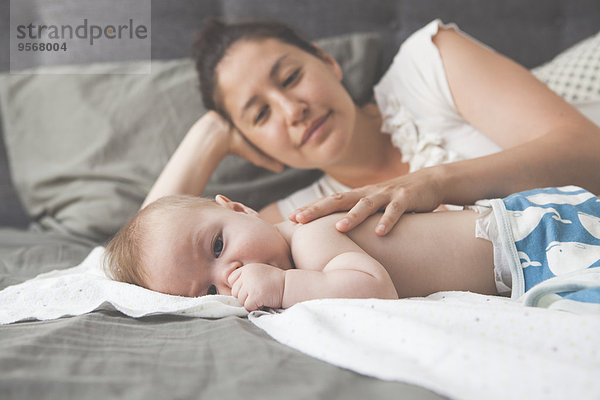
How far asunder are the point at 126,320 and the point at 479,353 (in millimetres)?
553

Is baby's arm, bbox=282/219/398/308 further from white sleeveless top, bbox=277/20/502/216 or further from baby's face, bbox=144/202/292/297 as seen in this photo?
white sleeveless top, bbox=277/20/502/216

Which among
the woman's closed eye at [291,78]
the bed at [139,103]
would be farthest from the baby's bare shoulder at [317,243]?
the bed at [139,103]

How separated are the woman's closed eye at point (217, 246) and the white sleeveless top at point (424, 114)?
2.15 ft

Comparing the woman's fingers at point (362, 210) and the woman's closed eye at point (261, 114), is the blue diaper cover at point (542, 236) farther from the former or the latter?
the woman's closed eye at point (261, 114)

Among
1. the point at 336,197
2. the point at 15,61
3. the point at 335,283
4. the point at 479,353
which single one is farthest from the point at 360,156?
the point at 15,61

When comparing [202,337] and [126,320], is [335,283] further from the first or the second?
[126,320]

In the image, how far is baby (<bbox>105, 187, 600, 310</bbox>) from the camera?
0.82 m

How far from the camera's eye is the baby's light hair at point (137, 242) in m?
0.93

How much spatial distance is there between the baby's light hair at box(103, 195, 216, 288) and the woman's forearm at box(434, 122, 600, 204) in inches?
20.7

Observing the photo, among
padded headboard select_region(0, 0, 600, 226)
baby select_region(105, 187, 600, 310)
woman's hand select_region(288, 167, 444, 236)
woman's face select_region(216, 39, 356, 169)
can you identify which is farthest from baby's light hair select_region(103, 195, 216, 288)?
padded headboard select_region(0, 0, 600, 226)

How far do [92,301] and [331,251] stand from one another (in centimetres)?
43

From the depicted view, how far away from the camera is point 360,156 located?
153 centimetres

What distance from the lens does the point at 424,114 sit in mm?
1460

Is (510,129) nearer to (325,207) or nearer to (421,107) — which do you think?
(421,107)
